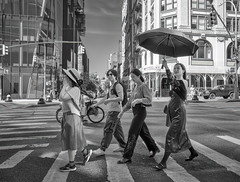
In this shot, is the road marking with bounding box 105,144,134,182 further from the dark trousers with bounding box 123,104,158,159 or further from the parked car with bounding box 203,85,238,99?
the parked car with bounding box 203,85,238,99

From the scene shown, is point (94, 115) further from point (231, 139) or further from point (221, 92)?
point (221, 92)

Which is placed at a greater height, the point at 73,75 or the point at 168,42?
the point at 168,42

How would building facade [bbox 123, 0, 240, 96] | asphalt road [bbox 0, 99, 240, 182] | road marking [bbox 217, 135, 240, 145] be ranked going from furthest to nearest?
building facade [bbox 123, 0, 240, 96] < road marking [bbox 217, 135, 240, 145] < asphalt road [bbox 0, 99, 240, 182]

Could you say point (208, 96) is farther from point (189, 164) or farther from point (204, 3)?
point (189, 164)

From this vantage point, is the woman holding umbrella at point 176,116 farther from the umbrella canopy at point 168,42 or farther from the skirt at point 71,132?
the skirt at point 71,132

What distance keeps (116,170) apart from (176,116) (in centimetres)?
147

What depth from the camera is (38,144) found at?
24.3 feet

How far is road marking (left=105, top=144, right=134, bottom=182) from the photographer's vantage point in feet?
14.8

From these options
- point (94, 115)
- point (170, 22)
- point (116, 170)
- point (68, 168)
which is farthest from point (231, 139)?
point (170, 22)

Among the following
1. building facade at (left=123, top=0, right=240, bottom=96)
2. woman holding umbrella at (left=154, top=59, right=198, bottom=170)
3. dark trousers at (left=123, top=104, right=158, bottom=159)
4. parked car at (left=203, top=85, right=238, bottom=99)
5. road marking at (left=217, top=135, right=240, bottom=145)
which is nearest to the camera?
woman holding umbrella at (left=154, top=59, right=198, bottom=170)

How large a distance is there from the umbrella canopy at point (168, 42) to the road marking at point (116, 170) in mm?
2476

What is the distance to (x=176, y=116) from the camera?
5102mm

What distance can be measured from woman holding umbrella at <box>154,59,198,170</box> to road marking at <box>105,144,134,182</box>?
61cm

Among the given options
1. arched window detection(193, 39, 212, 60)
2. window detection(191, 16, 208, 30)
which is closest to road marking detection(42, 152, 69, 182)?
arched window detection(193, 39, 212, 60)
